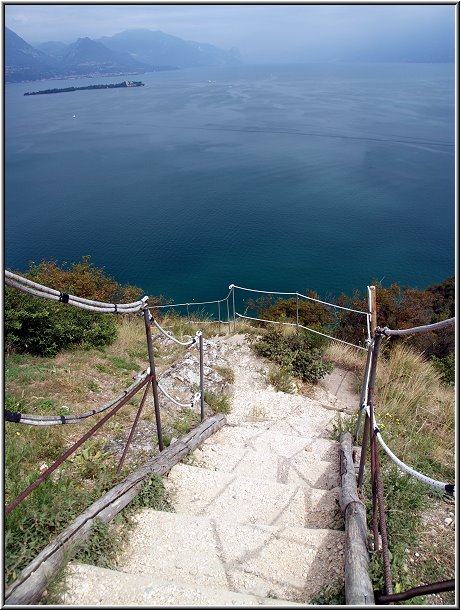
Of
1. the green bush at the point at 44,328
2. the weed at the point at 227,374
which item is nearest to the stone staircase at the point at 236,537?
the weed at the point at 227,374

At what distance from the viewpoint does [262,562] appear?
2811 millimetres

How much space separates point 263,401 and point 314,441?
5.60ft

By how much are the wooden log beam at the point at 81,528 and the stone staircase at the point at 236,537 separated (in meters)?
0.11

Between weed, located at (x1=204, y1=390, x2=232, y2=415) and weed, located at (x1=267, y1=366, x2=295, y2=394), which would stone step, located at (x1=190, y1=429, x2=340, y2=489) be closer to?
weed, located at (x1=204, y1=390, x2=232, y2=415)

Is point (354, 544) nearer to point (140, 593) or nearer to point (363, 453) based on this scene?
point (363, 453)

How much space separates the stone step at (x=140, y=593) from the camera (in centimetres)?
230

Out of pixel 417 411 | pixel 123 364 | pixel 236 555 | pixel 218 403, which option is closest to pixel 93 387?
pixel 123 364

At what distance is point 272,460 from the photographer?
4.43 metres

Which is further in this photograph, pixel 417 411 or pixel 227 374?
pixel 227 374

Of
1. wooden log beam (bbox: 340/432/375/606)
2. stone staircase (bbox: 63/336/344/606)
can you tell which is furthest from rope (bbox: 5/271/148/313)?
wooden log beam (bbox: 340/432/375/606)

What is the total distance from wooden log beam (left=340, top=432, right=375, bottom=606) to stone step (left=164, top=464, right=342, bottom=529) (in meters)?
0.17

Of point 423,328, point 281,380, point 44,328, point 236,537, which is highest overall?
point 423,328

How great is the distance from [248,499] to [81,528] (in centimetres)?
131

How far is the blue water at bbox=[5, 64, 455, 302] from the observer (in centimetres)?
2792
